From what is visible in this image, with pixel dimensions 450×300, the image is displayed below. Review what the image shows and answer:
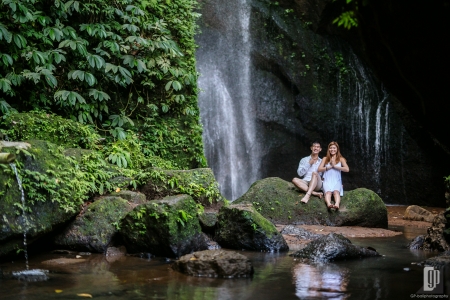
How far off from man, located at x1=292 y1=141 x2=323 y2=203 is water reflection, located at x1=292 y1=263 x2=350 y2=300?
4.25 meters

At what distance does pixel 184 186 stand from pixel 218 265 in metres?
3.31

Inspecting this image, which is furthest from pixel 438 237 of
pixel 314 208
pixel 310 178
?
pixel 310 178

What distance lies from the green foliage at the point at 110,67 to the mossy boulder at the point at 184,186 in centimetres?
100

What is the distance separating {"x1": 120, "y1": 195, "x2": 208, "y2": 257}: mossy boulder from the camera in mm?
7492

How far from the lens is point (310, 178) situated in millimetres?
11430

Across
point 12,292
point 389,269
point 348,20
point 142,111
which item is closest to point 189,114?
point 142,111

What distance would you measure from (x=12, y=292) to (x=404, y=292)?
3.92 m

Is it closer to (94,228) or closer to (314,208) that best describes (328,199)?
(314,208)

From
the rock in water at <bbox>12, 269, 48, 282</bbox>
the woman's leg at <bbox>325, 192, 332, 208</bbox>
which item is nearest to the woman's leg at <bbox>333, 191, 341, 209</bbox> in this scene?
the woman's leg at <bbox>325, 192, 332, 208</bbox>

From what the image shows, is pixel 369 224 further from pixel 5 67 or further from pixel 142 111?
pixel 5 67

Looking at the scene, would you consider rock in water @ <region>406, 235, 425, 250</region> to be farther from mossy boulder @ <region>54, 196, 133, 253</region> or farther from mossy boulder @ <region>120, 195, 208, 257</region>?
mossy boulder @ <region>54, 196, 133, 253</region>

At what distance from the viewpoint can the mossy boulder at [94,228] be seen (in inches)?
306

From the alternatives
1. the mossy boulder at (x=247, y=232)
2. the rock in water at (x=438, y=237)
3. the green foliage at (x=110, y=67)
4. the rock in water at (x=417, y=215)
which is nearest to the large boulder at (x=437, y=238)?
the rock in water at (x=438, y=237)

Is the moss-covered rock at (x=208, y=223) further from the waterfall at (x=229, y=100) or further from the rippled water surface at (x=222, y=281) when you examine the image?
the waterfall at (x=229, y=100)
